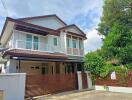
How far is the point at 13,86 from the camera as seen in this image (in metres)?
11.6

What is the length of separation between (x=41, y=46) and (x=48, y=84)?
21.7 feet

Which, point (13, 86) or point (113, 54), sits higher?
point (113, 54)

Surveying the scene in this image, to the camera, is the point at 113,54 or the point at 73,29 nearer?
the point at 113,54

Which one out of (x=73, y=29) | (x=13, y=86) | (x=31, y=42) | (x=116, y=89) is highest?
(x=73, y=29)

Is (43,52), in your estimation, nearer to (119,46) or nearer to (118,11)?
(119,46)

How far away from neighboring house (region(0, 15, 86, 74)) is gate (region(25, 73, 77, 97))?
3068mm

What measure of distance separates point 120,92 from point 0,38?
18499mm

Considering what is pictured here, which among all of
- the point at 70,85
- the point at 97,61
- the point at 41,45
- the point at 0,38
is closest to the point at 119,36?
the point at 97,61

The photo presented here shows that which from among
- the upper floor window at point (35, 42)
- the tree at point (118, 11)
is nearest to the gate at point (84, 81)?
the upper floor window at point (35, 42)

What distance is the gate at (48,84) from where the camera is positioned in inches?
542

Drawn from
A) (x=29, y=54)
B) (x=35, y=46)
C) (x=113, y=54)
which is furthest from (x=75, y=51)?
(x=29, y=54)

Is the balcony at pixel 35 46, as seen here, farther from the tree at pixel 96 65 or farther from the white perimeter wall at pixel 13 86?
the white perimeter wall at pixel 13 86

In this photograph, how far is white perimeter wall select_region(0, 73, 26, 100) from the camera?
36.7ft

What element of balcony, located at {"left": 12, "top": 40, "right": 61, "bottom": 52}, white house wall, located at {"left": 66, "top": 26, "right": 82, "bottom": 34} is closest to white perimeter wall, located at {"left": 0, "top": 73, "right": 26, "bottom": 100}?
balcony, located at {"left": 12, "top": 40, "right": 61, "bottom": 52}
